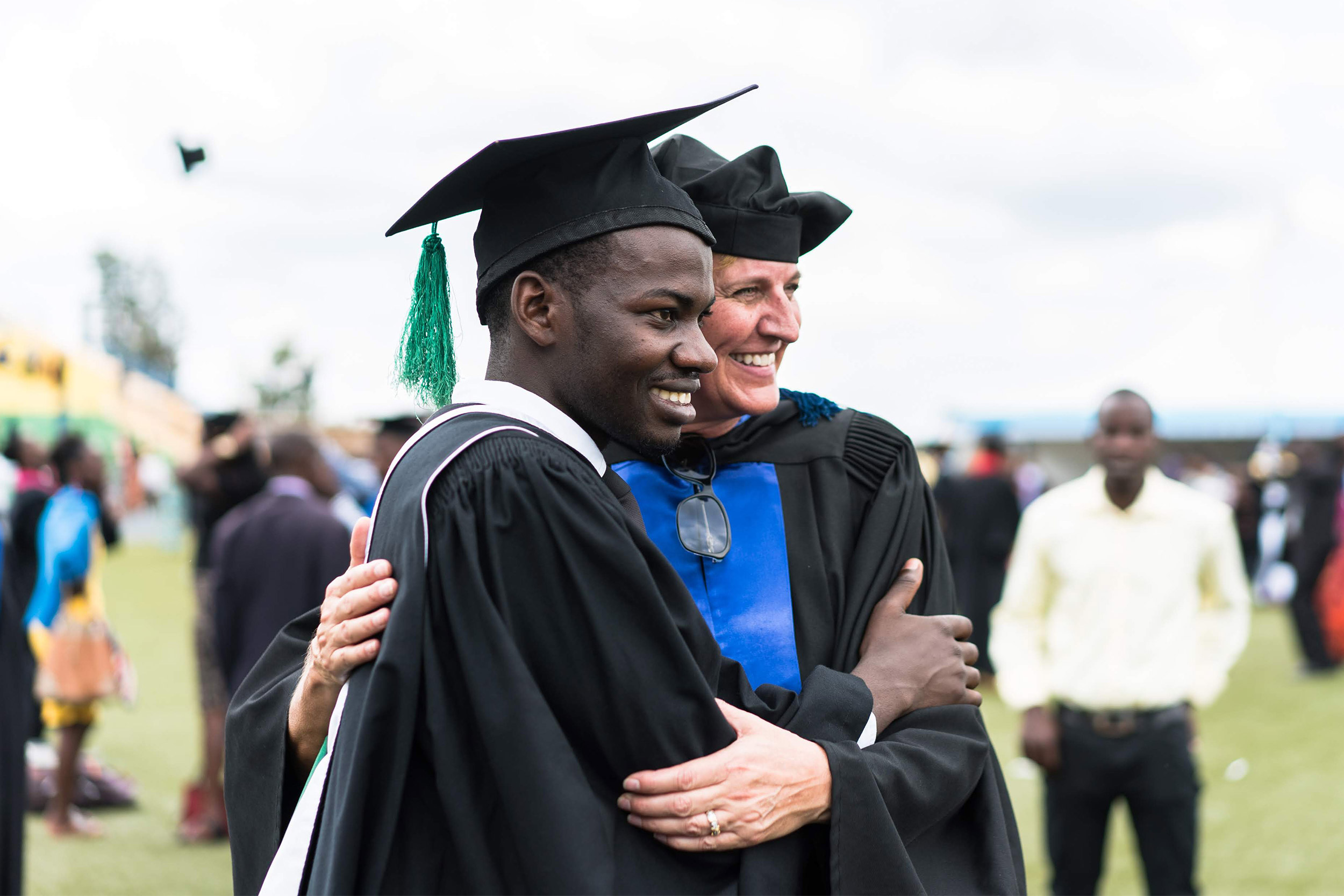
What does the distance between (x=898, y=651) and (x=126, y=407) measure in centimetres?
2123

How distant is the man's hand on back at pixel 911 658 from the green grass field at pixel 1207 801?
12.4 feet

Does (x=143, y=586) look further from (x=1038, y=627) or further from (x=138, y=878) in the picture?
(x=1038, y=627)

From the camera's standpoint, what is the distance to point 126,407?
2091cm

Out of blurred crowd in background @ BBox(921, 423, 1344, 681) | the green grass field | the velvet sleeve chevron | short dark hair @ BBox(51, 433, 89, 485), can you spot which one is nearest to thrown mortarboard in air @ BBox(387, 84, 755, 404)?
the velvet sleeve chevron

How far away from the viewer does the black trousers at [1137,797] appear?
14.1 feet

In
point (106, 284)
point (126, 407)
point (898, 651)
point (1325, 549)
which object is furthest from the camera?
point (106, 284)

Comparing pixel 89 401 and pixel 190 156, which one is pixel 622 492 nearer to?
pixel 190 156

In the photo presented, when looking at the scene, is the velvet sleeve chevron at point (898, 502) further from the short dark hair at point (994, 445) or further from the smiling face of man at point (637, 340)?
the short dark hair at point (994, 445)

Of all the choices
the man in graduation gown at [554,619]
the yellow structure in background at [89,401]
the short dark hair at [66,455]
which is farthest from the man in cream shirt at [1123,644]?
the short dark hair at [66,455]

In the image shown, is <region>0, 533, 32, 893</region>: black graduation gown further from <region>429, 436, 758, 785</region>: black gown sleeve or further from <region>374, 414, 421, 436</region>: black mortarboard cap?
<region>429, 436, 758, 785</region>: black gown sleeve

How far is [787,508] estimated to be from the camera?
2.30m

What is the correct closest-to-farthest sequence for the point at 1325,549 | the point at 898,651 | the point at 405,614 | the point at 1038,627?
1. the point at 405,614
2. the point at 898,651
3. the point at 1038,627
4. the point at 1325,549

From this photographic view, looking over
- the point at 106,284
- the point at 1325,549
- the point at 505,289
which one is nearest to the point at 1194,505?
the point at 505,289

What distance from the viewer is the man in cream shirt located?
171 inches
